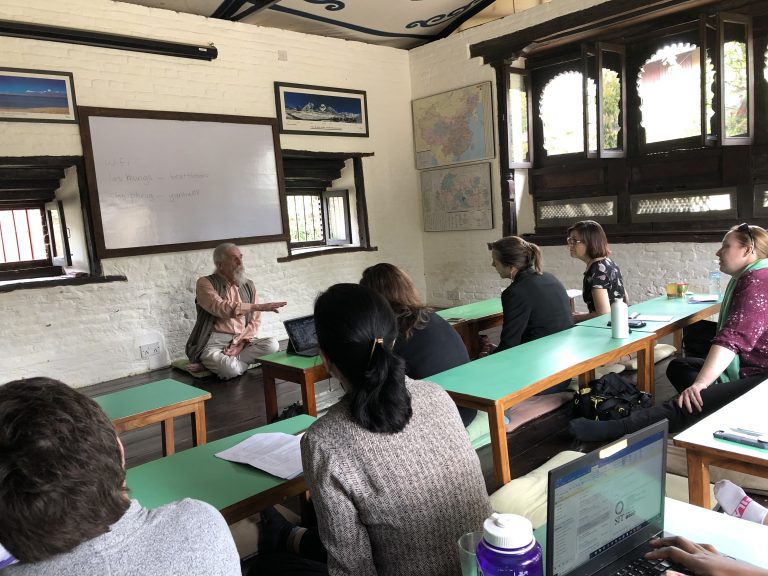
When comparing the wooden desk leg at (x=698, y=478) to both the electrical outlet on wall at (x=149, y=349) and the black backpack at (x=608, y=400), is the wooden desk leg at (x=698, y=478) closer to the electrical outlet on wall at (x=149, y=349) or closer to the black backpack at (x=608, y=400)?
the black backpack at (x=608, y=400)

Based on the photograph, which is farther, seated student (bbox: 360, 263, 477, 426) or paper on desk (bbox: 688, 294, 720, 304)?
paper on desk (bbox: 688, 294, 720, 304)

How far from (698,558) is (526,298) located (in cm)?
243

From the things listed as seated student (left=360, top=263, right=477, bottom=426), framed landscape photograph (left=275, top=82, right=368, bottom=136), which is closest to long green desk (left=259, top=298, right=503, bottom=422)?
seated student (left=360, top=263, right=477, bottom=426)

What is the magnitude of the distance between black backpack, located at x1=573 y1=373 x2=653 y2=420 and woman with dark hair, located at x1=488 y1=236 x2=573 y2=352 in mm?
398

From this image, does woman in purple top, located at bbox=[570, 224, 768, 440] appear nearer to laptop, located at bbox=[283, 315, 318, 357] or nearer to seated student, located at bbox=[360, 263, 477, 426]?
seated student, located at bbox=[360, 263, 477, 426]

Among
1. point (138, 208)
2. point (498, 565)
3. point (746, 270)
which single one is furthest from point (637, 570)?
point (138, 208)

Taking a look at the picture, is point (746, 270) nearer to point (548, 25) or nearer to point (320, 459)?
point (320, 459)

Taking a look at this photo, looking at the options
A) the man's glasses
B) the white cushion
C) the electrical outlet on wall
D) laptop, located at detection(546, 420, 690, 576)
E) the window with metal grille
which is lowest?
the electrical outlet on wall

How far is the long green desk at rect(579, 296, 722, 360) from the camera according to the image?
11.3 ft

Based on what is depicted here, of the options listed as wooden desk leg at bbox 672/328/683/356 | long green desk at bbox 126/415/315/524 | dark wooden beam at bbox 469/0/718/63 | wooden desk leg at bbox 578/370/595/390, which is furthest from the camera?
dark wooden beam at bbox 469/0/718/63

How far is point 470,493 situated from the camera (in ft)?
4.57

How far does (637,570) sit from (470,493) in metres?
0.40

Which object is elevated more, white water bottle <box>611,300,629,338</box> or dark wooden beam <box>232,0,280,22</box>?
dark wooden beam <box>232,0,280,22</box>

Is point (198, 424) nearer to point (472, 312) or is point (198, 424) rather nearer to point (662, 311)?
point (472, 312)
